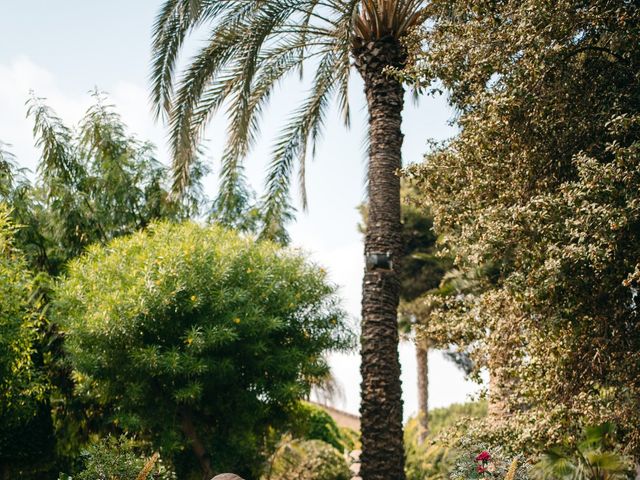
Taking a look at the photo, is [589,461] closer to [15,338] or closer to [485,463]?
[485,463]

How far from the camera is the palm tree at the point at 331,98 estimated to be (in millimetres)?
10398

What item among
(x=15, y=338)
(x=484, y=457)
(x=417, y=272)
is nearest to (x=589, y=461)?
(x=484, y=457)

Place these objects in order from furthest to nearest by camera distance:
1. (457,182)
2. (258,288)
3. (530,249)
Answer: (258,288)
(457,182)
(530,249)

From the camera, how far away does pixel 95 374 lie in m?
13.1

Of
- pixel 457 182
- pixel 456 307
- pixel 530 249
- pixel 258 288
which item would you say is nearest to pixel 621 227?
pixel 530 249

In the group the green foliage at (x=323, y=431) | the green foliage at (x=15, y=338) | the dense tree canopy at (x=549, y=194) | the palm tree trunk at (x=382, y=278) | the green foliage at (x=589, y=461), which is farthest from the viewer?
the green foliage at (x=323, y=431)

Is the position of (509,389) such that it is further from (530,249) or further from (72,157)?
(72,157)

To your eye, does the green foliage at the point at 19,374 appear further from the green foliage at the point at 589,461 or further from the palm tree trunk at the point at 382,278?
the green foliage at the point at 589,461

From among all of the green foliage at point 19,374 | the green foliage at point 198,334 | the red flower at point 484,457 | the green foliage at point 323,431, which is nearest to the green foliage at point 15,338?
the green foliage at point 19,374

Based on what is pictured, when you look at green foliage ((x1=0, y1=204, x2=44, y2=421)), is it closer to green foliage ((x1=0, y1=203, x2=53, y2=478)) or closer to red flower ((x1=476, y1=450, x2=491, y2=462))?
green foliage ((x1=0, y1=203, x2=53, y2=478))

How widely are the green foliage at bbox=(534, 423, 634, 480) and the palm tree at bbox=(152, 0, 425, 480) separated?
2015 millimetres

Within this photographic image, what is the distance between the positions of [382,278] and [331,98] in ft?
16.0

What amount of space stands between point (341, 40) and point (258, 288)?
4.64m

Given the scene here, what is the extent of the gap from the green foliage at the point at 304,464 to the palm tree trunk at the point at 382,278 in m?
7.30
